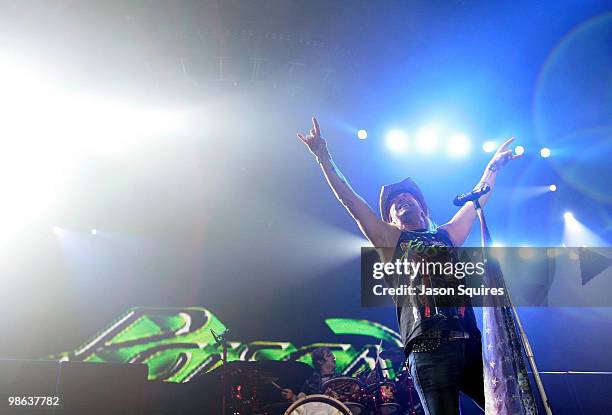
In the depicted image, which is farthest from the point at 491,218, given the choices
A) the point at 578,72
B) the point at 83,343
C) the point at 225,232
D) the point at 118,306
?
the point at 83,343

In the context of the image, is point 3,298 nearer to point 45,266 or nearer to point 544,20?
point 45,266

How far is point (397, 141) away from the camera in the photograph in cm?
494

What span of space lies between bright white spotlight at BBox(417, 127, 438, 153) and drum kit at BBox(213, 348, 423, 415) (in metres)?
2.22

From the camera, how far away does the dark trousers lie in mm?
2934

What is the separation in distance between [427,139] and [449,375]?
108 inches

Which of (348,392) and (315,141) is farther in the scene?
Result: (348,392)

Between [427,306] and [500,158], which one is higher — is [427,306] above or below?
below

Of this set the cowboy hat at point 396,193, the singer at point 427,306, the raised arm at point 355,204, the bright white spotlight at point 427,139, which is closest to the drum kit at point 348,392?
the singer at point 427,306

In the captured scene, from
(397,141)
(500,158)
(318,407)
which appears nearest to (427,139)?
(397,141)

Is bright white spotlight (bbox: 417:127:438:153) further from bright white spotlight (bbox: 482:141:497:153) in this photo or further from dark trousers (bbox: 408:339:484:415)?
dark trousers (bbox: 408:339:484:415)

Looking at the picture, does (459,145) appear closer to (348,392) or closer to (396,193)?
(396,193)

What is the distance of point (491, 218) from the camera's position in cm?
455

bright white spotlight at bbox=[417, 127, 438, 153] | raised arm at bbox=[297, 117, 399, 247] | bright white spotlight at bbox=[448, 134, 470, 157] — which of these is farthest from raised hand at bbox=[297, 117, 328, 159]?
bright white spotlight at bbox=[448, 134, 470, 157]

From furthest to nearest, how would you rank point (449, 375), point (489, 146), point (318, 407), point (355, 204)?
point (489, 146) < point (355, 204) < point (318, 407) < point (449, 375)
